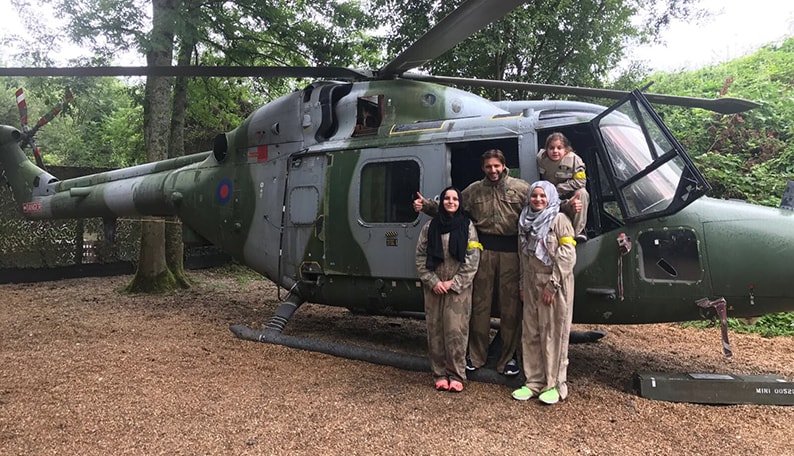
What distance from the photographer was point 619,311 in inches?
168

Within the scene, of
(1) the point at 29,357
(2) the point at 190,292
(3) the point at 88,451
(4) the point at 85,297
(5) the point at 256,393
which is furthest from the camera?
Answer: (2) the point at 190,292

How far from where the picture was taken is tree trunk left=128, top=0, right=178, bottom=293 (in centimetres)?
866

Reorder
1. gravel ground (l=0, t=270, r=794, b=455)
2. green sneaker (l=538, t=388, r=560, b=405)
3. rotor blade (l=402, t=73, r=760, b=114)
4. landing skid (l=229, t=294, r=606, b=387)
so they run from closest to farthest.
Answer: gravel ground (l=0, t=270, r=794, b=455) → green sneaker (l=538, t=388, r=560, b=405) → landing skid (l=229, t=294, r=606, b=387) → rotor blade (l=402, t=73, r=760, b=114)

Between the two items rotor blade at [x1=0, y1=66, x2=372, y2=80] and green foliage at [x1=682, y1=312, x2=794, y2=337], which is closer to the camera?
rotor blade at [x1=0, y1=66, x2=372, y2=80]

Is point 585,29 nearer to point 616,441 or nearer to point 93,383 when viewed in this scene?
point 616,441

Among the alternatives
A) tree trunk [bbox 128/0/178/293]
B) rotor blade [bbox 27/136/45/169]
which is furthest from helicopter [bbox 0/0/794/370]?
rotor blade [bbox 27/136/45/169]

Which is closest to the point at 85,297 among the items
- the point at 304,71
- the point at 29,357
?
the point at 29,357

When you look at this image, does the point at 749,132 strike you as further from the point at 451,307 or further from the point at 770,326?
the point at 451,307

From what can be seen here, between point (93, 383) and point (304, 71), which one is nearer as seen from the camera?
point (93, 383)

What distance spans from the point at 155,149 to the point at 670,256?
8274 mm

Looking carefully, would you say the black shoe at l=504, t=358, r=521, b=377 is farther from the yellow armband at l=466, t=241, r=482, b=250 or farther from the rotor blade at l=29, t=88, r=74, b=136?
the rotor blade at l=29, t=88, r=74, b=136

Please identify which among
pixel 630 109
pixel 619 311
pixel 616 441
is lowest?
pixel 616 441

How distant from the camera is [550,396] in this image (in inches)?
151

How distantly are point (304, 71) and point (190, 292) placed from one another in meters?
5.51
